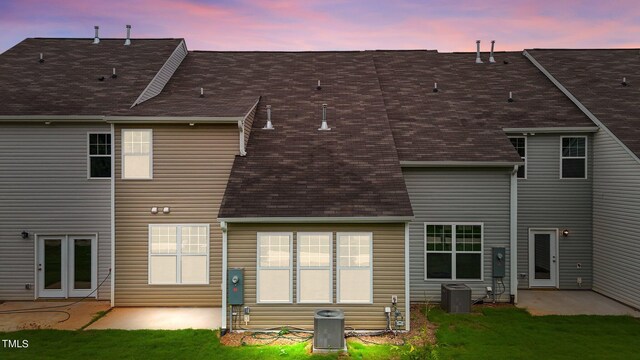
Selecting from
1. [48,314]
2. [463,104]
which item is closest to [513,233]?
[463,104]

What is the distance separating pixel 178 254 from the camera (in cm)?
1297

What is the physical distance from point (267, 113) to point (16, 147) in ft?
26.1

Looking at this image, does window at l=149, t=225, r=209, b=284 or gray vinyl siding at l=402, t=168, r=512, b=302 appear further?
gray vinyl siding at l=402, t=168, r=512, b=302

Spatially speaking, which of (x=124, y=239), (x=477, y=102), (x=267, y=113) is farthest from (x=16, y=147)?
(x=477, y=102)

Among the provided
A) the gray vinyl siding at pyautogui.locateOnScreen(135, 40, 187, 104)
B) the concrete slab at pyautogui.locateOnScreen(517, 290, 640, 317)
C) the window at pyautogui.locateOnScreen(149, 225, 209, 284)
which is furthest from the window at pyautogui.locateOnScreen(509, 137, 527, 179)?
the gray vinyl siding at pyautogui.locateOnScreen(135, 40, 187, 104)

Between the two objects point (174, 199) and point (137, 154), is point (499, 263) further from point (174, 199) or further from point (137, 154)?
point (137, 154)

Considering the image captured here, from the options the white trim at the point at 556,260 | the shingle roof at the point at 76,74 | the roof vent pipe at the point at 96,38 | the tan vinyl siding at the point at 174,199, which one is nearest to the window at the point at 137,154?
the tan vinyl siding at the point at 174,199

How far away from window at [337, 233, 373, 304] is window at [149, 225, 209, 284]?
14.3ft

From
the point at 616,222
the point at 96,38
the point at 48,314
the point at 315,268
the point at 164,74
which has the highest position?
the point at 96,38

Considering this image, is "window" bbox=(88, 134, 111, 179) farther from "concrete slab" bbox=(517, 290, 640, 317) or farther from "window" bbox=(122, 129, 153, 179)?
"concrete slab" bbox=(517, 290, 640, 317)

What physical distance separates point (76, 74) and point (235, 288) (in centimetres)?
1101

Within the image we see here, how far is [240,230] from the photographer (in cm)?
1099

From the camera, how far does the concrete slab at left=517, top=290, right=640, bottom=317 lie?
12.5 meters

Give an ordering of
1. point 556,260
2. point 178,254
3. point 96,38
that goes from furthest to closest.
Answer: point 96,38 < point 556,260 < point 178,254
